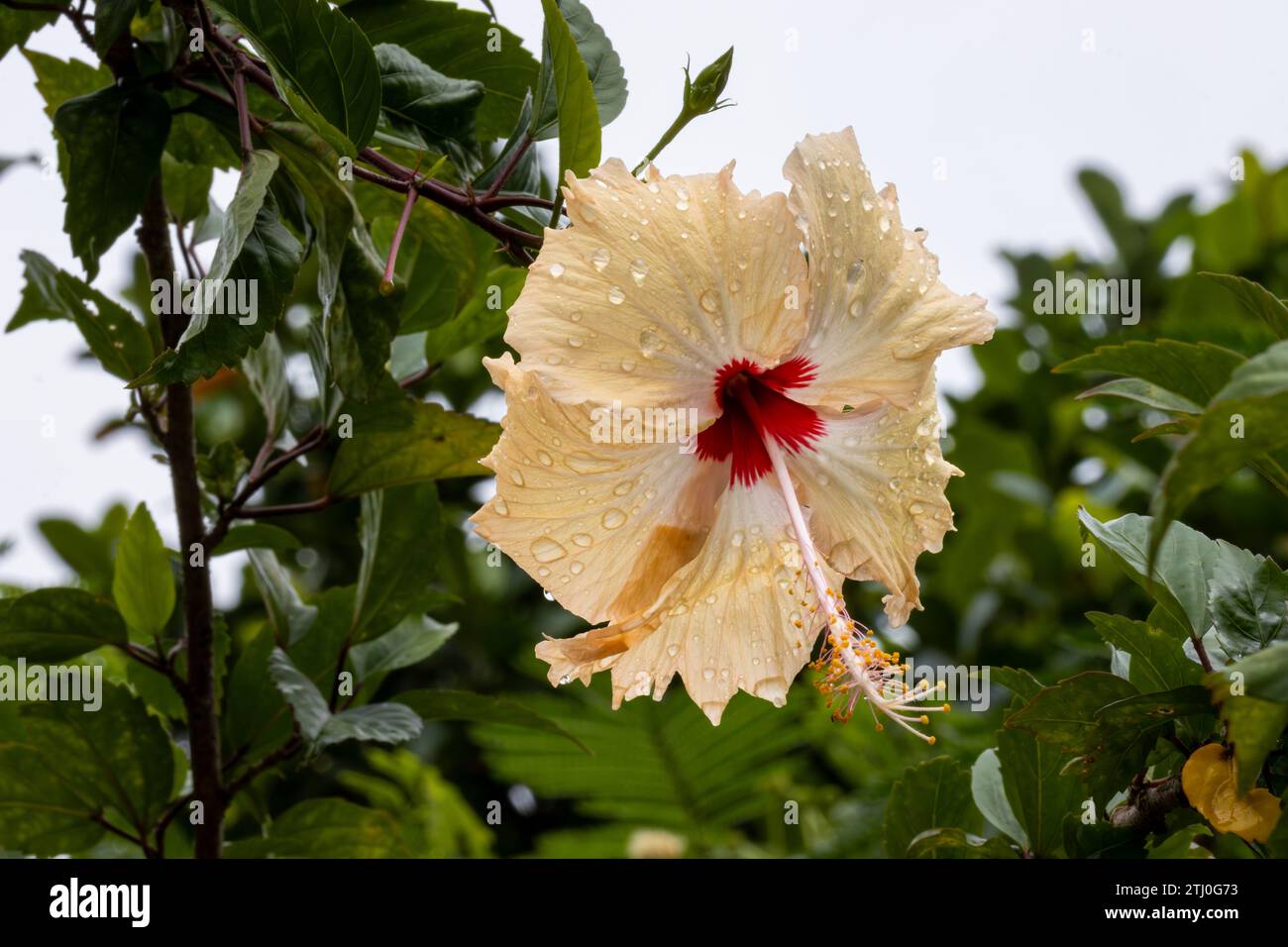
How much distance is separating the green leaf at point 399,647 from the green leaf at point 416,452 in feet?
0.69

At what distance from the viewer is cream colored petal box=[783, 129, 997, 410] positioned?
0.95m

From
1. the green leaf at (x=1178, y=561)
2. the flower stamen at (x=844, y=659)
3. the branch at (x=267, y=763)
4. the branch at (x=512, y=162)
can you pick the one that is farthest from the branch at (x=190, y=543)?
the green leaf at (x=1178, y=561)

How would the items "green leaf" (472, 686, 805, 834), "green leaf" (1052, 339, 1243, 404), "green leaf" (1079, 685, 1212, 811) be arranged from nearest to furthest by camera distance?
"green leaf" (1052, 339, 1243, 404) < "green leaf" (1079, 685, 1212, 811) < "green leaf" (472, 686, 805, 834)

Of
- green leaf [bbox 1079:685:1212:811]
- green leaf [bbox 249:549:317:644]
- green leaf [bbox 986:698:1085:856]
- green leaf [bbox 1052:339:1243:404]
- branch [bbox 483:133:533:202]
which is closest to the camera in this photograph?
green leaf [bbox 1052:339:1243:404]

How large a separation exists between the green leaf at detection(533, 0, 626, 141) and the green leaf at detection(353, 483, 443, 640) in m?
0.54

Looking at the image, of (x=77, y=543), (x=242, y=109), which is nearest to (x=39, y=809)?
(x=242, y=109)

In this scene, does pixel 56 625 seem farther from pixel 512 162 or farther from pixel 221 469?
pixel 512 162

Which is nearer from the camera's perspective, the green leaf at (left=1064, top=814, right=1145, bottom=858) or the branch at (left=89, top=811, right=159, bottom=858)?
the green leaf at (left=1064, top=814, right=1145, bottom=858)

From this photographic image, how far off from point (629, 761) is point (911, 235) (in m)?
1.67

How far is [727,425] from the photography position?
1.09 meters

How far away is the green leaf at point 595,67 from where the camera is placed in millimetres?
1079

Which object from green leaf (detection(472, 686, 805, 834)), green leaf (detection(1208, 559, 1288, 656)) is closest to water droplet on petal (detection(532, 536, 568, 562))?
green leaf (detection(1208, 559, 1288, 656))

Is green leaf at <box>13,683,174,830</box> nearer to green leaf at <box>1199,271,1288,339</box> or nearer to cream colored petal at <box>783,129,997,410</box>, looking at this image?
cream colored petal at <box>783,129,997,410</box>
